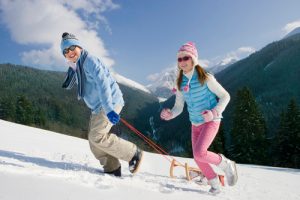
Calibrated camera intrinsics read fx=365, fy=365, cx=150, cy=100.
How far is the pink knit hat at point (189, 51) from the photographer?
5.75 meters

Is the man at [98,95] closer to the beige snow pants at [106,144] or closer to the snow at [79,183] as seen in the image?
the beige snow pants at [106,144]

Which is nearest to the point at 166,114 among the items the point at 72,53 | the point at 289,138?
the point at 72,53

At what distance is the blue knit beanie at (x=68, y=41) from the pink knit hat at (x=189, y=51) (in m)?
1.60

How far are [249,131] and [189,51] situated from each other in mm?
32870

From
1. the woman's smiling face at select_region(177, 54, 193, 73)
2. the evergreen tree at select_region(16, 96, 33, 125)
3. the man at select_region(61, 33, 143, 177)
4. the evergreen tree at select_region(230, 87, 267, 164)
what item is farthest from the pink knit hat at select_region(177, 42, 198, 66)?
the evergreen tree at select_region(16, 96, 33, 125)

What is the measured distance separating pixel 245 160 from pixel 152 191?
34315 mm

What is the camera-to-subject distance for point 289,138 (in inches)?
1416

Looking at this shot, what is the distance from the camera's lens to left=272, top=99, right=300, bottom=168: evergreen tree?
3544 centimetres

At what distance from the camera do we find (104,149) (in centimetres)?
562

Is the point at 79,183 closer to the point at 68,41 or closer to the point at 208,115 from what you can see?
the point at 208,115

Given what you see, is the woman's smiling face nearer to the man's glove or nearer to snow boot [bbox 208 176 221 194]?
the man's glove

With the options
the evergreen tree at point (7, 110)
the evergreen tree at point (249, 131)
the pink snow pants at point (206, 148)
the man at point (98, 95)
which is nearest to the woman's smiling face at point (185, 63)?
the pink snow pants at point (206, 148)

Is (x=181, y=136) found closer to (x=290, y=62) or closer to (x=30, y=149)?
(x=290, y=62)

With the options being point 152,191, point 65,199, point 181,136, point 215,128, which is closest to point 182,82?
point 215,128
